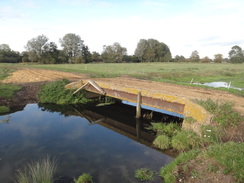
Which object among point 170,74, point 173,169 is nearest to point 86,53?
point 170,74

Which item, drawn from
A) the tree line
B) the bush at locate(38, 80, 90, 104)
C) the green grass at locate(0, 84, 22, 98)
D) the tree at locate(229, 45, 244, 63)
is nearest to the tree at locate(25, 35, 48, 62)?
the tree line

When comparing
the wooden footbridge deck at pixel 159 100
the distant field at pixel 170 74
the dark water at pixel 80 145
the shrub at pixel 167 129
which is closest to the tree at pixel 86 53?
the distant field at pixel 170 74

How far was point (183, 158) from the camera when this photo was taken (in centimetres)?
628

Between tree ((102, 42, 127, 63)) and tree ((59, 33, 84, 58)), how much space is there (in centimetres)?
1207

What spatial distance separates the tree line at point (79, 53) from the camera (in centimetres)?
7444

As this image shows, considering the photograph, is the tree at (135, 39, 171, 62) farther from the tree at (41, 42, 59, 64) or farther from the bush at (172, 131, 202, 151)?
the bush at (172, 131, 202, 151)

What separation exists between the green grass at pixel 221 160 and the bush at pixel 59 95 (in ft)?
37.9

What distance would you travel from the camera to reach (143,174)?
6262 mm

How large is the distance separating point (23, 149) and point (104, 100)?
973cm

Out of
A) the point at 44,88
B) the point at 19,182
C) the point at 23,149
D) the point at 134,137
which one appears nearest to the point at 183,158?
the point at 134,137

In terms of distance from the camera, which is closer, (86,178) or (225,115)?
(86,178)

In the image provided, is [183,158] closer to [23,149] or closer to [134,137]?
[134,137]

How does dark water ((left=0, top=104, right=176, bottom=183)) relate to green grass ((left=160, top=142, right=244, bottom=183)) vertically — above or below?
below

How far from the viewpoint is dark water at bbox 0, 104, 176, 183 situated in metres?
6.62
